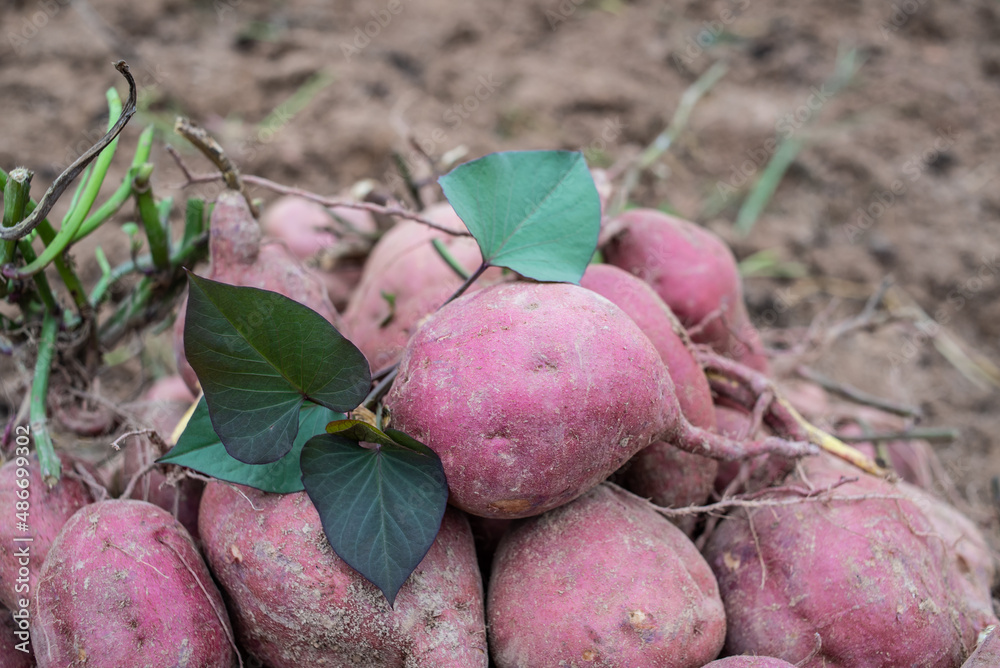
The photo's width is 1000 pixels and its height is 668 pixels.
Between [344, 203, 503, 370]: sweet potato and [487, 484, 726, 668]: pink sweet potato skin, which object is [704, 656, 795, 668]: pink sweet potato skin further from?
[344, 203, 503, 370]: sweet potato

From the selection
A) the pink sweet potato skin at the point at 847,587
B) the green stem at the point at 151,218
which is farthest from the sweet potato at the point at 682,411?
the green stem at the point at 151,218

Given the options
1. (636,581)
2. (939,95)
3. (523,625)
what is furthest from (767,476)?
(939,95)

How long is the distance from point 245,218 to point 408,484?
0.57 meters

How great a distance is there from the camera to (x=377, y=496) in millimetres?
879

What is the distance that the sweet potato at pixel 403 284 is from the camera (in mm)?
1262

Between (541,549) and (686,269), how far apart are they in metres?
0.66

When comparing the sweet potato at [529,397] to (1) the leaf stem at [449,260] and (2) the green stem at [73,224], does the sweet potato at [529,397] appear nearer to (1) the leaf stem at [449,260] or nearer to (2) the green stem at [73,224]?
(1) the leaf stem at [449,260]

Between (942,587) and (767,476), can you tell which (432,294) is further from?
(942,587)

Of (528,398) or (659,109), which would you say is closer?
(528,398)

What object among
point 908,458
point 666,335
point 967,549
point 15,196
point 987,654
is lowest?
point 908,458

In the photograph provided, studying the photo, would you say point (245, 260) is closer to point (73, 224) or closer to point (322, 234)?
point (73, 224)

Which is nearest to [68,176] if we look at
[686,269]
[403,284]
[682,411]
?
[403,284]

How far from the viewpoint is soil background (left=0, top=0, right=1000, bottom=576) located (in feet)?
8.40

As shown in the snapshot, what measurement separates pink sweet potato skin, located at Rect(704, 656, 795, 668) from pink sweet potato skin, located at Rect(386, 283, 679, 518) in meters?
0.31
